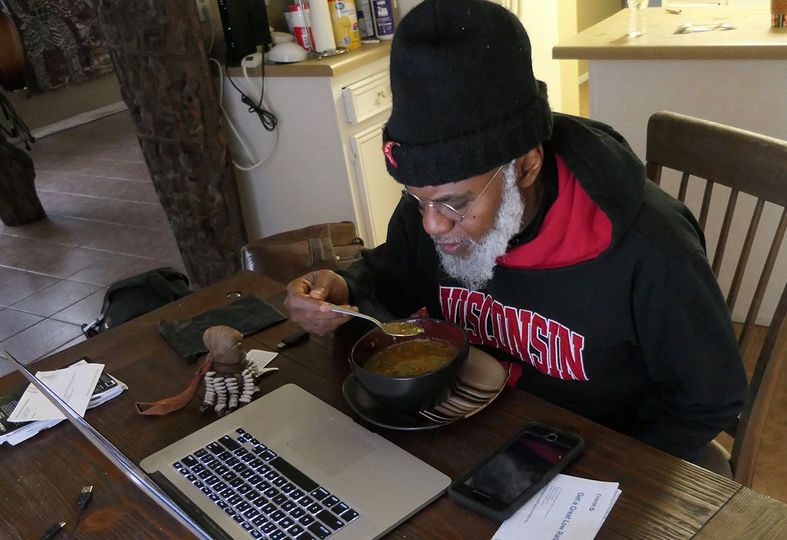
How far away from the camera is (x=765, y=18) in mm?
2238

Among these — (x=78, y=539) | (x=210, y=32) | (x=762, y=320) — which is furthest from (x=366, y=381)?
(x=210, y=32)

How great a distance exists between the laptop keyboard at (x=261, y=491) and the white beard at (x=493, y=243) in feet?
1.34

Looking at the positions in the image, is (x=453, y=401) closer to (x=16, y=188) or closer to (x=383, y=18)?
(x=383, y=18)

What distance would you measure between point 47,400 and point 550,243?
78cm

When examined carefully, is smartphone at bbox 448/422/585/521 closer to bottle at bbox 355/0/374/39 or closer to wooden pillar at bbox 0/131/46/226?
bottle at bbox 355/0/374/39

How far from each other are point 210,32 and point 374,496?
88.3 inches

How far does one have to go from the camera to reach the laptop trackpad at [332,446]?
90 cm

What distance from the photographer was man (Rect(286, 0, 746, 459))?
0.95 metres

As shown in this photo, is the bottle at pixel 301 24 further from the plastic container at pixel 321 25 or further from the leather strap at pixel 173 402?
the leather strap at pixel 173 402

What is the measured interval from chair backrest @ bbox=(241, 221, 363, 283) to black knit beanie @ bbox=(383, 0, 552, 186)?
92cm

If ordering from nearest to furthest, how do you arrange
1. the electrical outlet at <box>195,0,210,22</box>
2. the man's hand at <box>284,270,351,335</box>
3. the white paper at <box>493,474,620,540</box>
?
the white paper at <box>493,474,620,540</box>
the man's hand at <box>284,270,351,335</box>
the electrical outlet at <box>195,0,210,22</box>

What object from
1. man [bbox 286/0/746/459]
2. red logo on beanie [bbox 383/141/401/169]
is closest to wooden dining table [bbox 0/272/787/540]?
man [bbox 286/0/746/459]

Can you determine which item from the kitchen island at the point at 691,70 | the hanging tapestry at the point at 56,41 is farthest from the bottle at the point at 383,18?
the hanging tapestry at the point at 56,41

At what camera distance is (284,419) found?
0.99 metres
